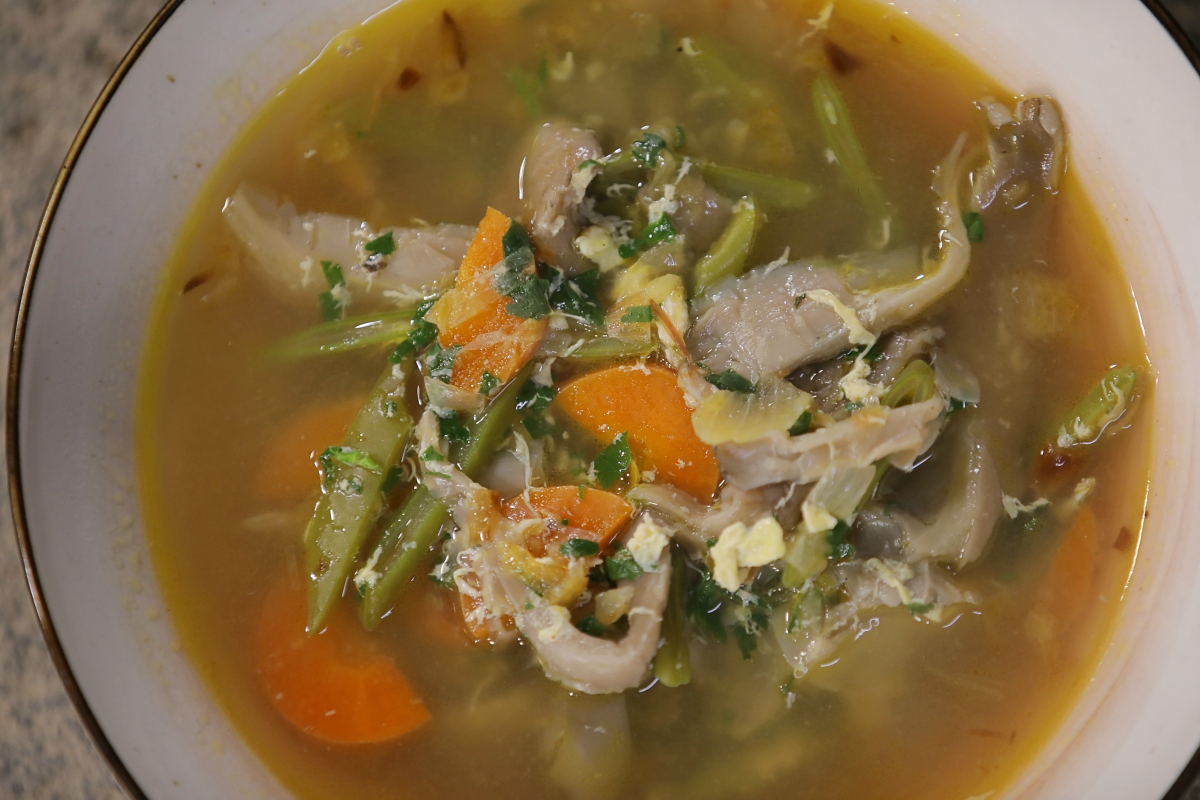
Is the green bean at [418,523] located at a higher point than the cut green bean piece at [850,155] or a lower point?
lower

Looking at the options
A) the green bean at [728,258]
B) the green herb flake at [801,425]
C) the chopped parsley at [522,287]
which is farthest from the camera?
the green bean at [728,258]

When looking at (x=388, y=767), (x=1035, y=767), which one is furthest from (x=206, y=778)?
(x=1035, y=767)

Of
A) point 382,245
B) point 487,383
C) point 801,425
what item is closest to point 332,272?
point 382,245

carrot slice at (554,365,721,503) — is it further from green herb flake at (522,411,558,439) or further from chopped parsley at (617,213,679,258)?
chopped parsley at (617,213,679,258)

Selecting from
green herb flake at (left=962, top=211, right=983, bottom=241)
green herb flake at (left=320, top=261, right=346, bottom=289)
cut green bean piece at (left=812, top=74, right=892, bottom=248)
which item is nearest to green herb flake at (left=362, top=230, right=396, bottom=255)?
green herb flake at (left=320, top=261, right=346, bottom=289)

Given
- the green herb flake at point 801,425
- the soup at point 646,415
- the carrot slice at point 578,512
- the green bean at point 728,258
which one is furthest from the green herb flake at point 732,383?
the carrot slice at point 578,512

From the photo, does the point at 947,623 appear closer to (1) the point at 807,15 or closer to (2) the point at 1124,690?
(2) the point at 1124,690

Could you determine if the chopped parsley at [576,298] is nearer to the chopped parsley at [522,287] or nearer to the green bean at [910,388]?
the chopped parsley at [522,287]
